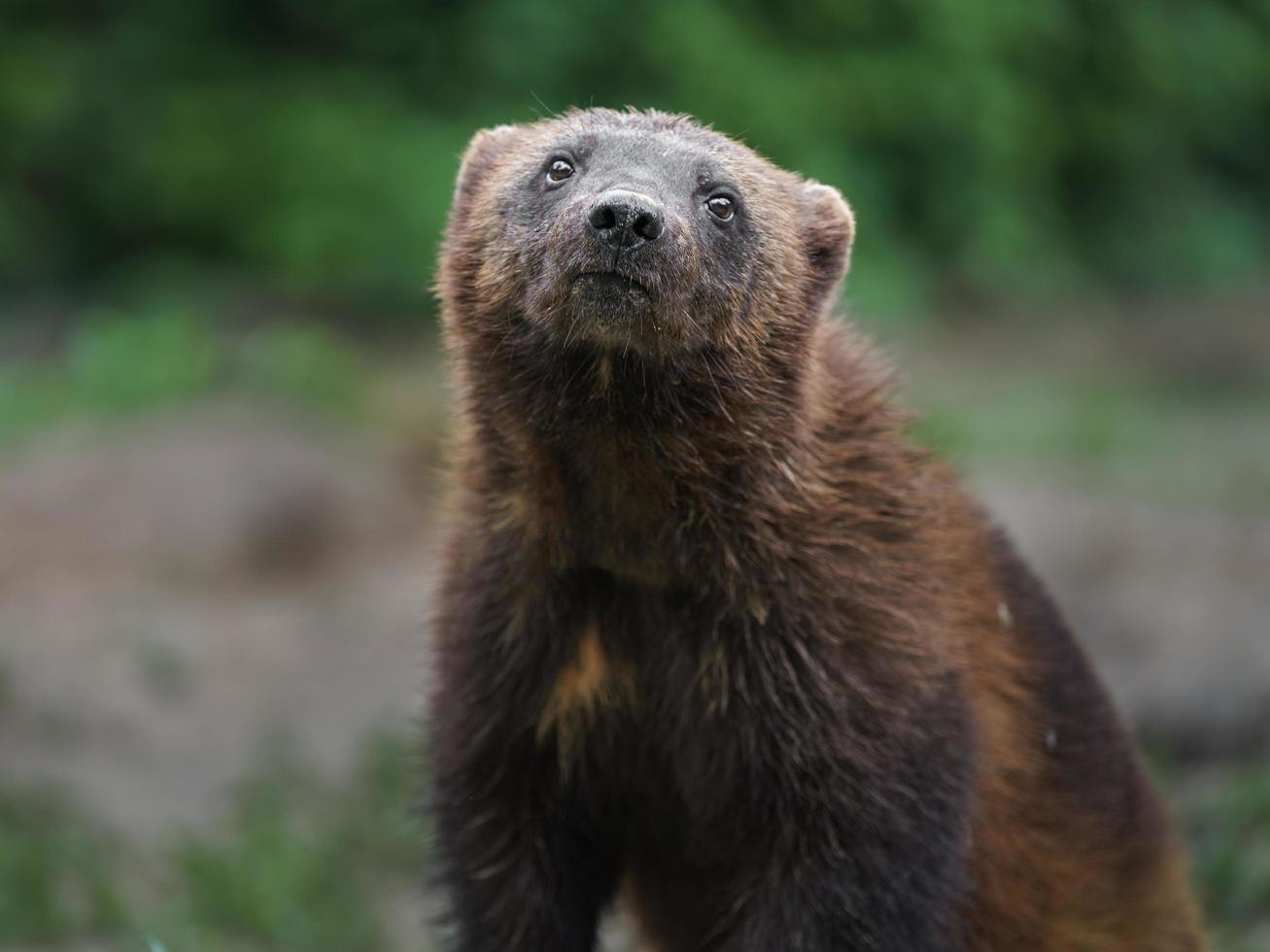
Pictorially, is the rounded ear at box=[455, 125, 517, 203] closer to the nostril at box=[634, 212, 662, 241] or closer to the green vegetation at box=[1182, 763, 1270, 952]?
the nostril at box=[634, 212, 662, 241]

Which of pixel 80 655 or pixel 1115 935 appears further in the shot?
pixel 80 655

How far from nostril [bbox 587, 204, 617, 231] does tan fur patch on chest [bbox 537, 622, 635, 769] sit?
0.93 meters

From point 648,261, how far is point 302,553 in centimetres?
488

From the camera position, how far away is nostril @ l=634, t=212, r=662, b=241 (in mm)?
3309

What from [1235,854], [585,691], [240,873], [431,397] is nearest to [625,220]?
[585,691]

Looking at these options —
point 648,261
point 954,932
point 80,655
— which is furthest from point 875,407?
point 80,655

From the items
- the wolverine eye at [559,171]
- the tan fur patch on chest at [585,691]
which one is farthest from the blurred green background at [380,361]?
the wolverine eye at [559,171]

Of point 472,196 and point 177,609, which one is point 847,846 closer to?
point 472,196

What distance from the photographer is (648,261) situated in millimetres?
3342

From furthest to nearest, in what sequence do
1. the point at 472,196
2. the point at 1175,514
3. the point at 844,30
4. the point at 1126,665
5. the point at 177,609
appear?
1. the point at 844,30
2. the point at 1175,514
3. the point at 177,609
4. the point at 1126,665
5. the point at 472,196

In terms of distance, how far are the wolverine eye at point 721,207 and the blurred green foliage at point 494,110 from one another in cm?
553

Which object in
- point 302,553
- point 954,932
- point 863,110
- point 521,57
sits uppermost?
point 863,110

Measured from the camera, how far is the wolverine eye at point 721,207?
3623mm

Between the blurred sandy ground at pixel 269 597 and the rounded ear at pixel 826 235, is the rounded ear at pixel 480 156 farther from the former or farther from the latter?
the blurred sandy ground at pixel 269 597
